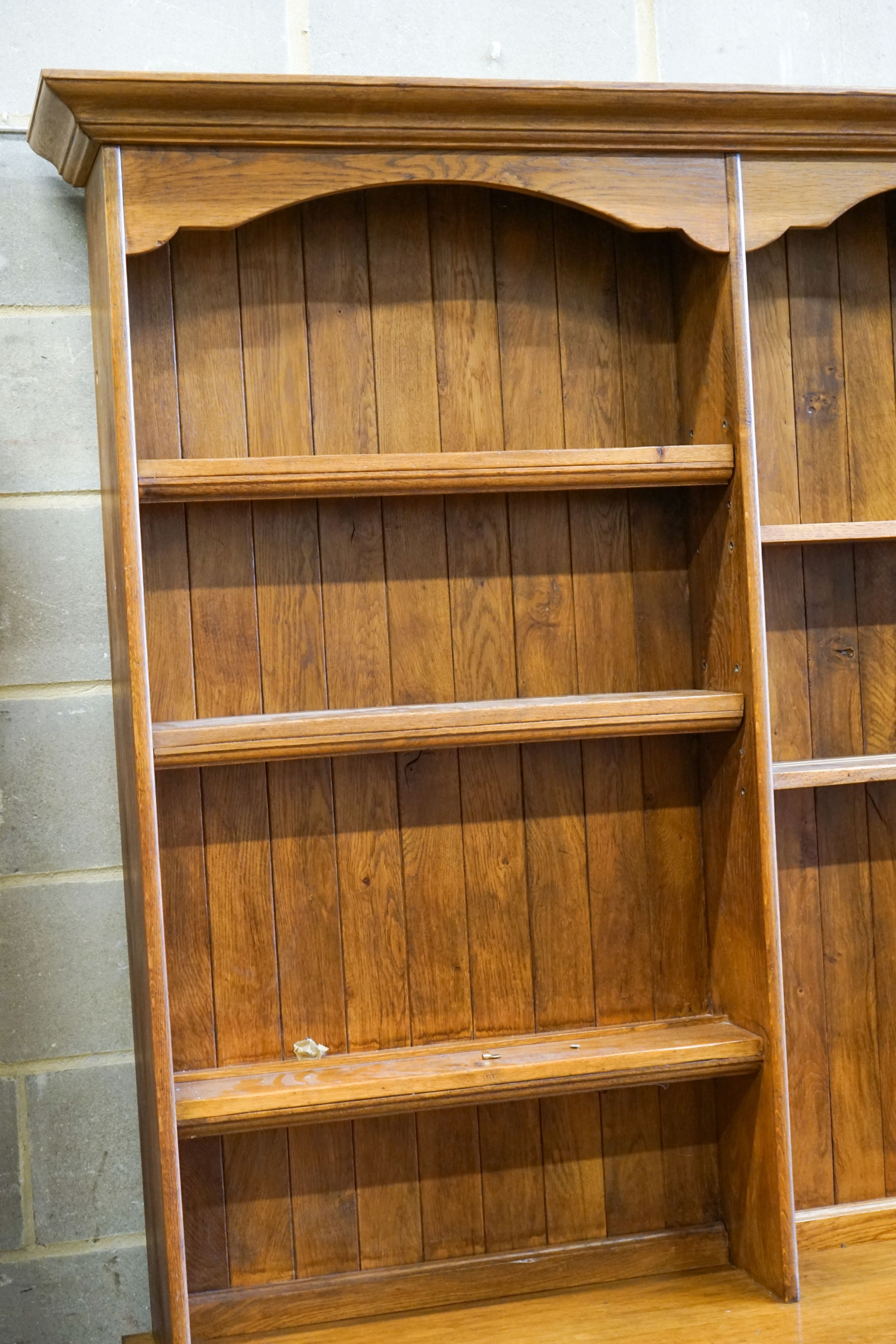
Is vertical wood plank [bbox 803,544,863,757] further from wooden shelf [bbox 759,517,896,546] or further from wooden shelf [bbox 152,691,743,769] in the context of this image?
wooden shelf [bbox 152,691,743,769]

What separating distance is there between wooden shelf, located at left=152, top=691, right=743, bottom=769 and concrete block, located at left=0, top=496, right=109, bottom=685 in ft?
0.75

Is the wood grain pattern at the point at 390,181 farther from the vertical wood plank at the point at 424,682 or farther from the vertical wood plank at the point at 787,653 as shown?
the vertical wood plank at the point at 787,653

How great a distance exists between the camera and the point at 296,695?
213 centimetres

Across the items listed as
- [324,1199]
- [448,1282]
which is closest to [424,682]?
[324,1199]

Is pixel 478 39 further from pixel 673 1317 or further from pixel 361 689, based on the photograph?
pixel 673 1317

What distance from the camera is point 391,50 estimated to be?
87.4 inches

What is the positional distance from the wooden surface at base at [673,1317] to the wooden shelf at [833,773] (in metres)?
0.81

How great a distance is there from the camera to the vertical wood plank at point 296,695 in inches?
83.3

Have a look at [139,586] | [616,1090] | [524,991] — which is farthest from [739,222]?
[616,1090]

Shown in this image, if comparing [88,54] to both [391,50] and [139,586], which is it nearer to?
[391,50]

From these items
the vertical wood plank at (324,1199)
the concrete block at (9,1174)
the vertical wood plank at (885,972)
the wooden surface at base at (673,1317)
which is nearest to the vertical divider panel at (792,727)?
the vertical wood plank at (885,972)

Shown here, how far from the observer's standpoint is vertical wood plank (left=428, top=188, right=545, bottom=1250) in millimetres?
2184

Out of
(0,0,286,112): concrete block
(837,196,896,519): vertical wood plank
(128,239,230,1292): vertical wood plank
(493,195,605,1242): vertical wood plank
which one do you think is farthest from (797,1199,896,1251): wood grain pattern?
(0,0,286,112): concrete block

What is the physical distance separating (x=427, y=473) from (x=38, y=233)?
777 mm
